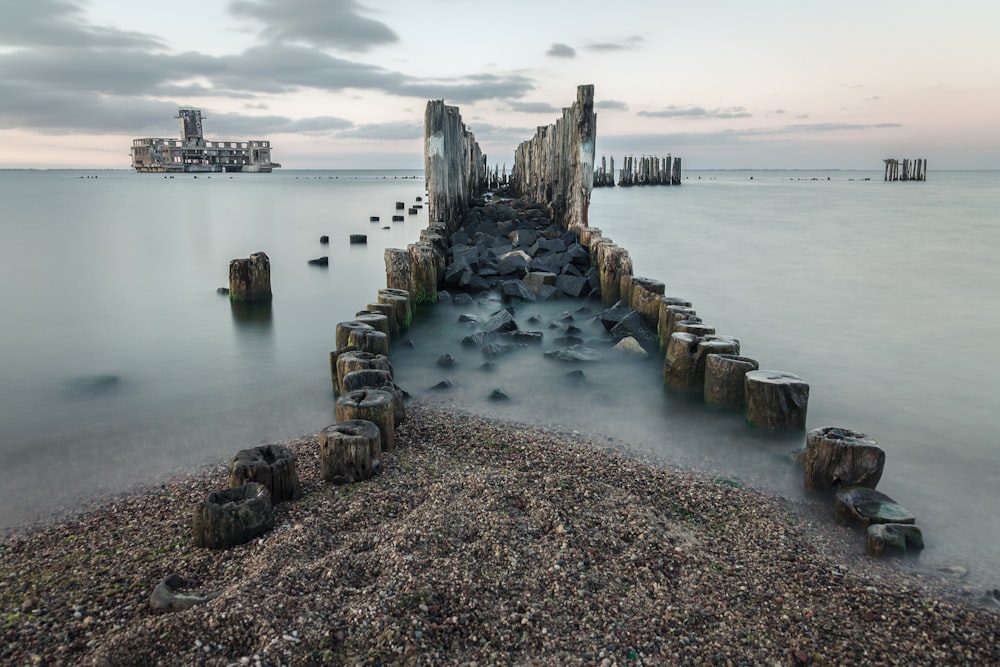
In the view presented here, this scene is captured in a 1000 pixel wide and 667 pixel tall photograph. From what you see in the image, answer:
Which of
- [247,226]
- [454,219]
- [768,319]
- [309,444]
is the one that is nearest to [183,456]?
[309,444]

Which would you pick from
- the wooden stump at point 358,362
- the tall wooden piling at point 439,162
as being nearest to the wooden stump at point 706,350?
the wooden stump at point 358,362

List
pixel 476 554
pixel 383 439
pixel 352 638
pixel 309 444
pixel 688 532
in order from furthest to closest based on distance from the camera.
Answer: pixel 309 444 < pixel 383 439 < pixel 688 532 < pixel 476 554 < pixel 352 638

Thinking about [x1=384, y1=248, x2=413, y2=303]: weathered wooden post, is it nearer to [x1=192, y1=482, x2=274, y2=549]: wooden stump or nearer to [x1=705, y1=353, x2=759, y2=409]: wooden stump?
[x1=705, y1=353, x2=759, y2=409]: wooden stump

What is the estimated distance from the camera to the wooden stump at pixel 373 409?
3988 millimetres

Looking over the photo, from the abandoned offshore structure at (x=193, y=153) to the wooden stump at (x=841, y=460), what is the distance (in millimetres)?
117643

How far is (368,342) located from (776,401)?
10.8 ft

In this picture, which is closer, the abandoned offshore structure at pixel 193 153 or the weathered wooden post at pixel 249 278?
the weathered wooden post at pixel 249 278

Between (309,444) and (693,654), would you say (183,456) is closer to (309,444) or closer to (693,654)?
(309,444)

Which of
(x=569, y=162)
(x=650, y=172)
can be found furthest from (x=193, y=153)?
(x=569, y=162)

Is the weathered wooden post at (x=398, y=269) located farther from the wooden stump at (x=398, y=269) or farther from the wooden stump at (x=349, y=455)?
the wooden stump at (x=349, y=455)

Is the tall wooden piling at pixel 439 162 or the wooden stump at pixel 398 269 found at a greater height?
the tall wooden piling at pixel 439 162

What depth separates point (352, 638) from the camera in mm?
2371

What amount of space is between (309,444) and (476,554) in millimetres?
2072

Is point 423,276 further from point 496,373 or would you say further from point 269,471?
point 269,471
